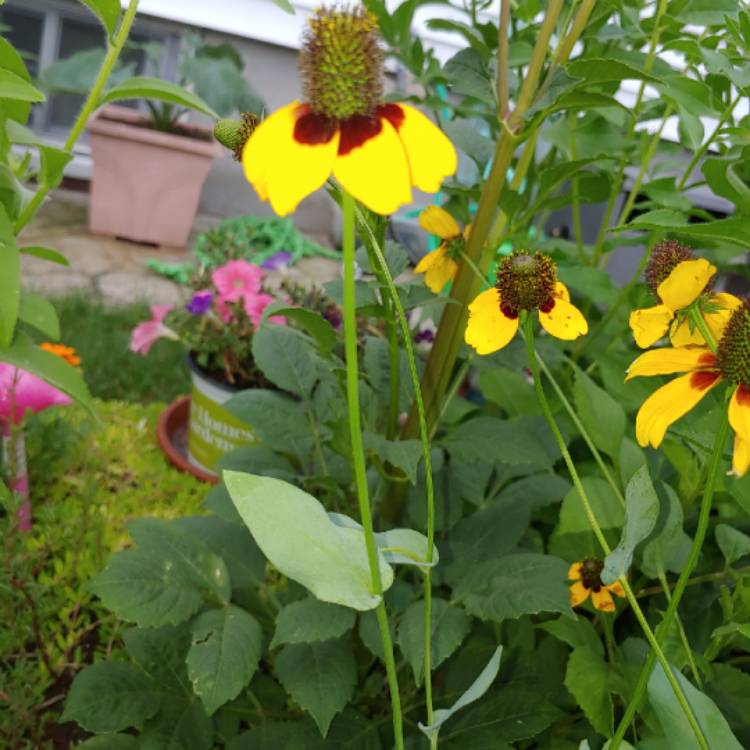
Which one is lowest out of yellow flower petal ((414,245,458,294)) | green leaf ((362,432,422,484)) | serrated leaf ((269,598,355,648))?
serrated leaf ((269,598,355,648))

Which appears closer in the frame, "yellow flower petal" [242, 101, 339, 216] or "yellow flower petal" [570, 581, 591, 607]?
"yellow flower petal" [242, 101, 339, 216]

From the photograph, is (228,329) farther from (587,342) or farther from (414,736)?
(414,736)

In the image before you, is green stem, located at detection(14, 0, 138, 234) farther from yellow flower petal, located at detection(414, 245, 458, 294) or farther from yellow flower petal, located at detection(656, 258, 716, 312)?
yellow flower petal, located at detection(656, 258, 716, 312)

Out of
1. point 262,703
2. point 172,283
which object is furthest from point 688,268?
point 172,283

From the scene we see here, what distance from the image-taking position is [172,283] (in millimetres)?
3055

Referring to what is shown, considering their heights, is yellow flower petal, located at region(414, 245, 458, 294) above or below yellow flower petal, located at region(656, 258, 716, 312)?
below

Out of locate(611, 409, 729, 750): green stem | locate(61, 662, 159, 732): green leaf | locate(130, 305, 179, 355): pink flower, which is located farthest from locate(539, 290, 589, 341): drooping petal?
locate(130, 305, 179, 355): pink flower

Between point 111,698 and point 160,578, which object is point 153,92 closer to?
point 160,578

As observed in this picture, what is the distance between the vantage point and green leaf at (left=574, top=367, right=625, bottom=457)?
2.44 ft

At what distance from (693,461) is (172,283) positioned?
2.51 meters

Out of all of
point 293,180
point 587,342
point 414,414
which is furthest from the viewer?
point 587,342

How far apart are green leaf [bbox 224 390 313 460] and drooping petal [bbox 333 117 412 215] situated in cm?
53

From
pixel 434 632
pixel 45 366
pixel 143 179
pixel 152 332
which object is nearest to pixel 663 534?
pixel 434 632

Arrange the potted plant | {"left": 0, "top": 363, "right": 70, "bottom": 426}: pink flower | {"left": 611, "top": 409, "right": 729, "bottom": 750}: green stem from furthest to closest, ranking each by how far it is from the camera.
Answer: the potted plant → {"left": 0, "top": 363, "right": 70, "bottom": 426}: pink flower → {"left": 611, "top": 409, "right": 729, "bottom": 750}: green stem
